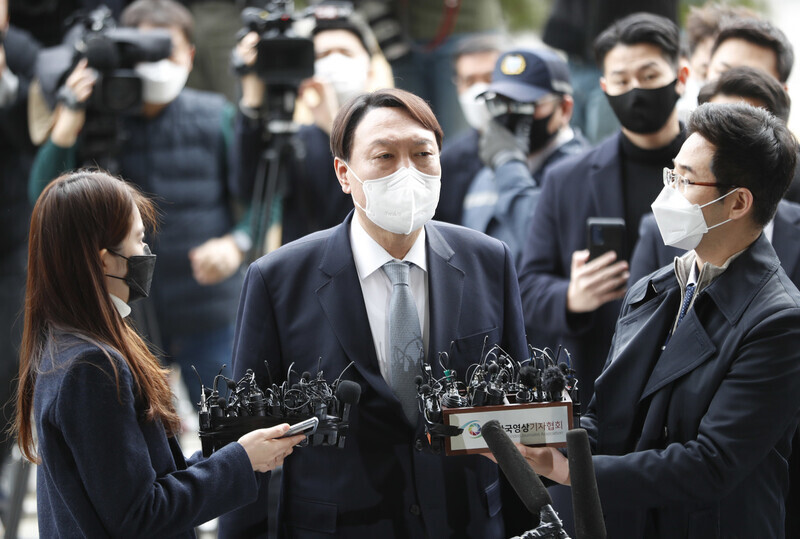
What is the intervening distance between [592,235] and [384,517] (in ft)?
4.39

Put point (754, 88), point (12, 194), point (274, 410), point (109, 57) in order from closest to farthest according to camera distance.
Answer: point (274, 410), point (754, 88), point (109, 57), point (12, 194)

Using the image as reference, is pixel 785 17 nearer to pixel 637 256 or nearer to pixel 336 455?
pixel 637 256

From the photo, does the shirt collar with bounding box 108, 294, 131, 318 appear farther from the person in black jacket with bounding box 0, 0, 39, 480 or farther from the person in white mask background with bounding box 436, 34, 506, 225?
the person in black jacket with bounding box 0, 0, 39, 480

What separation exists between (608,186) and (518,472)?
2.10m

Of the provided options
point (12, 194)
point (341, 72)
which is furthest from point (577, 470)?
point (12, 194)

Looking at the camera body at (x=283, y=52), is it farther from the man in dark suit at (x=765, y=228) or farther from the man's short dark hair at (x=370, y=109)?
the man's short dark hair at (x=370, y=109)

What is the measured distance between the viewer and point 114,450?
1.81 metres

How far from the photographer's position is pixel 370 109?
228cm

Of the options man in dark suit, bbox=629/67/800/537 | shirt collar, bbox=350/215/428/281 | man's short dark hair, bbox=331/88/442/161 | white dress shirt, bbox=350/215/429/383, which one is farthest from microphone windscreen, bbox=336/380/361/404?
man in dark suit, bbox=629/67/800/537

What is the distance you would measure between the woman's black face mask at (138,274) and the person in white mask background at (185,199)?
7.86ft

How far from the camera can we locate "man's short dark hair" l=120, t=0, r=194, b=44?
4.75 m

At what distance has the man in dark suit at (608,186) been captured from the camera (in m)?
3.36

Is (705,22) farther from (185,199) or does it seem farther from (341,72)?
(185,199)

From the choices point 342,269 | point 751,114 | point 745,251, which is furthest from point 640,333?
point 342,269
